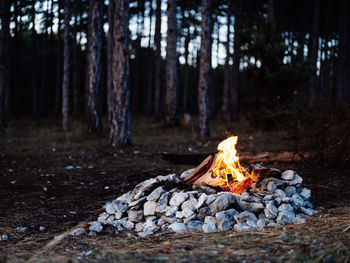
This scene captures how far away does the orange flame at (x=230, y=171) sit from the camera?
16.6 feet

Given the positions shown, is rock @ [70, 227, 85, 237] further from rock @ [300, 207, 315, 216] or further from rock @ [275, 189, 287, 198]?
rock @ [300, 207, 315, 216]

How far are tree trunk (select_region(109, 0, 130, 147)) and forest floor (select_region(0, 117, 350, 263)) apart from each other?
61 centimetres

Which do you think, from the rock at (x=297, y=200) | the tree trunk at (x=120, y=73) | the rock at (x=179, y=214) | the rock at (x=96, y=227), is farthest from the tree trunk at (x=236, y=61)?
the rock at (x=96, y=227)

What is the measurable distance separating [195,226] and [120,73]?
6654mm

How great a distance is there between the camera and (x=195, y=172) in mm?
5508

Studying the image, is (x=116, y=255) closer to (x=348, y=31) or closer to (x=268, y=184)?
(x=268, y=184)

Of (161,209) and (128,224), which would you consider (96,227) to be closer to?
(128,224)

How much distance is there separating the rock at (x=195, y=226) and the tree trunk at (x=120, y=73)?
613 centimetres

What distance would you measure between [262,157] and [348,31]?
52.1 ft

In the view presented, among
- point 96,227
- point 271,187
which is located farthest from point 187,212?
point 271,187

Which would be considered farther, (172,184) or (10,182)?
(10,182)

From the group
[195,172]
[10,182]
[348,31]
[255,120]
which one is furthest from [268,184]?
[348,31]

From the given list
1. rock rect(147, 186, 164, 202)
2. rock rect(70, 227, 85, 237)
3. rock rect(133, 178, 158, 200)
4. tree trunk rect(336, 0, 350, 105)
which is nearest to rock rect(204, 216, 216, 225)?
rock rect(147, 186, 164, 202)

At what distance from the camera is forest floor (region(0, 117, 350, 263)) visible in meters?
3.04
